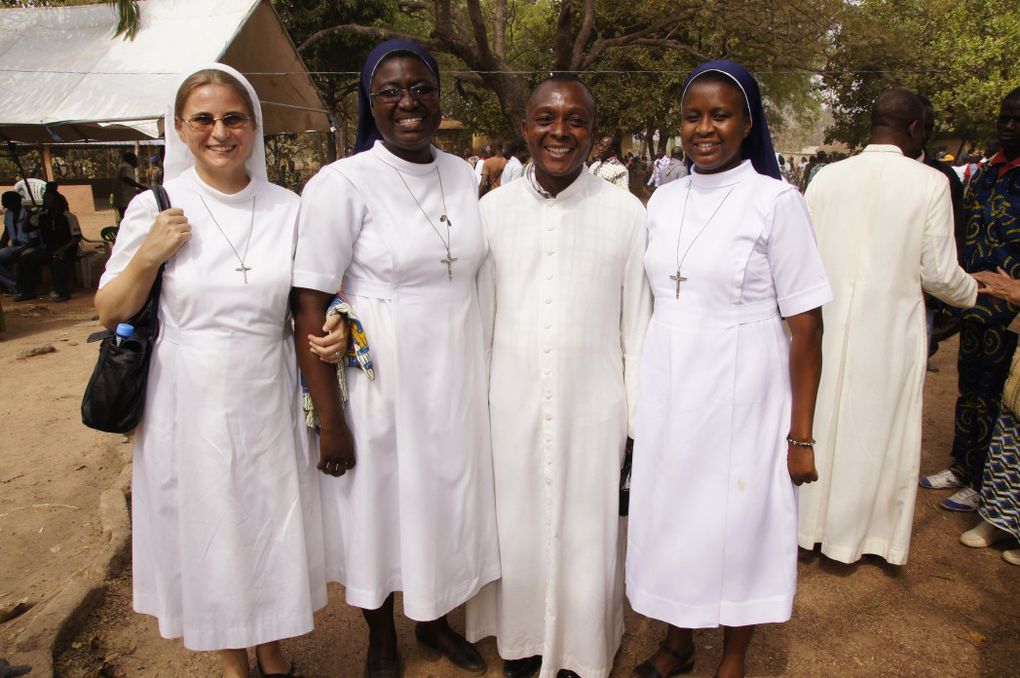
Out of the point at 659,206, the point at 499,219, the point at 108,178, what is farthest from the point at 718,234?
the point at 108,178

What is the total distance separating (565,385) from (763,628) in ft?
5.26

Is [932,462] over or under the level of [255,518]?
under

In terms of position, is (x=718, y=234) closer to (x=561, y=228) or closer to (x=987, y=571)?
(x=561, y=228)

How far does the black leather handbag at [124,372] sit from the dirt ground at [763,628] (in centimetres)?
125

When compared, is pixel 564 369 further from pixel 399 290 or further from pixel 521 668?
pixel 521 668

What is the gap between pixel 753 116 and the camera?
2.28 metres

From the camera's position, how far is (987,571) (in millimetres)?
3604

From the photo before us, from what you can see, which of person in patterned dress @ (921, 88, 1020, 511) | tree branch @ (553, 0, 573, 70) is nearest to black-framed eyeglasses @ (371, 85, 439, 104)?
person in patterned dress @ (921, 88, 1020, 511)

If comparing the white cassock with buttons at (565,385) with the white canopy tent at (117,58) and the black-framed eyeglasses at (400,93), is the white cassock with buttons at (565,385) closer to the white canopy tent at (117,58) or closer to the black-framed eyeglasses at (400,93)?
the black-framed eyeglasses at (400,93)

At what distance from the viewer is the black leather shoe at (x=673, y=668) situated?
8.92 ft

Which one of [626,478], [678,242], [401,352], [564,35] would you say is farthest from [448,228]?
[564,35]

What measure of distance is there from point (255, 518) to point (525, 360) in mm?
1058

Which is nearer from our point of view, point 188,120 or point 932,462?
point 188,120

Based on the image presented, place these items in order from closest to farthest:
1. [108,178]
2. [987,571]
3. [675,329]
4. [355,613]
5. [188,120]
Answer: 1. [188,120]
2. [675,329]
3. [355,613]
4. [987,571]
5. [108,178]
